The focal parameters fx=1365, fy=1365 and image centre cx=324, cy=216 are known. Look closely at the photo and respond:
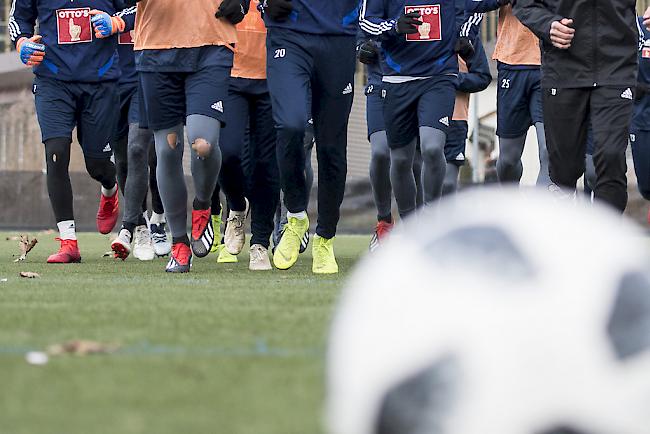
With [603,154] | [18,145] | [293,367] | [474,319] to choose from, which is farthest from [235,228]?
[18,145]

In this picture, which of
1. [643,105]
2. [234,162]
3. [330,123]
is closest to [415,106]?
[234,162]

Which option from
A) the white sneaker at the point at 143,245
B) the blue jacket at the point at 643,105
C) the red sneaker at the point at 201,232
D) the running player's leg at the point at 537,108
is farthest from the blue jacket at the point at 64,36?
the blue jacket at the point at 643,105

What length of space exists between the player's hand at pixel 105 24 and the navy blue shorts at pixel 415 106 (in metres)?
1.90

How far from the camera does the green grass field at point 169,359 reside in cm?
298

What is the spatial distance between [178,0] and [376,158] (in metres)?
3.23

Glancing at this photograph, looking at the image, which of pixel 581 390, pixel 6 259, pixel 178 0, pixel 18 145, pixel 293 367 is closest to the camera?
pixel 581 390

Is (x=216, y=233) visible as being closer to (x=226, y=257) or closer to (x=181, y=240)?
(x=226, y=257)

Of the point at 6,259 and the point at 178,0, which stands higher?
the point at 178,0

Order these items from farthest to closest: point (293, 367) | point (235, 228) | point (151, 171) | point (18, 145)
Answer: point (18, 145)
point (151, 171)
point (235, 228)
point (293, 367)

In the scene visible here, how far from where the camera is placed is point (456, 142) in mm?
12227

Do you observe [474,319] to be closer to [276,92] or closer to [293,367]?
[293,367]

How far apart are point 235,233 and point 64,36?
184cm

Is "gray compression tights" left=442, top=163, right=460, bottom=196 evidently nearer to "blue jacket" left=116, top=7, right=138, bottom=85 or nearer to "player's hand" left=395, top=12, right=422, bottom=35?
"blue jacket" left=116, top=7, right=138, bottom=85

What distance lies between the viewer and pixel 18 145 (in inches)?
1222
